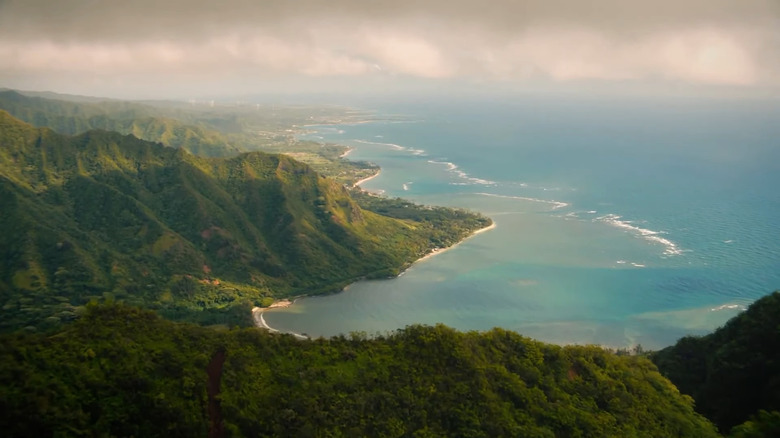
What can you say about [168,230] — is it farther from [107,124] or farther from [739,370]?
[107,124]

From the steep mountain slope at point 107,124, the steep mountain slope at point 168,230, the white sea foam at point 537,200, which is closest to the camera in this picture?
the steep mountain slope at point 168,230

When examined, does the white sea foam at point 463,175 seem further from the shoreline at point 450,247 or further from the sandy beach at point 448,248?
the sandy beach at point 448,248

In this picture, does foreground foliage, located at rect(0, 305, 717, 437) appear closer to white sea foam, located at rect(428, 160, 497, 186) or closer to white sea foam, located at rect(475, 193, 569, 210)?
white sea foam, located at rect(475, 193, 569, 210)

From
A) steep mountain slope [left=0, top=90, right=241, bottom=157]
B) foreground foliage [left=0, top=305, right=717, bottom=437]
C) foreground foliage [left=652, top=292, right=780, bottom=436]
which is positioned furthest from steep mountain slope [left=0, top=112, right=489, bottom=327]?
steep mountain slope [left=0, top=90, right=241, bottom=157]

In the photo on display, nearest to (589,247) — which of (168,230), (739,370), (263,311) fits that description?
(263,311)

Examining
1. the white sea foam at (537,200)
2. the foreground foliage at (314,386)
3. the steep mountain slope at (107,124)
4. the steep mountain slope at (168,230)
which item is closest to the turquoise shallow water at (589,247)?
the white sea foam at (537,200)
